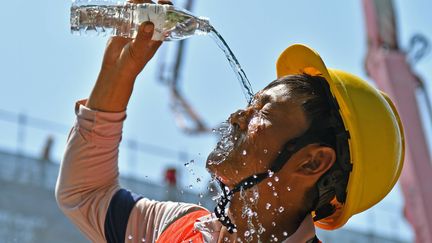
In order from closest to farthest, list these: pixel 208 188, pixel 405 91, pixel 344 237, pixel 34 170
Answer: pixel 208 188, pixel 405 91, pixel 34 170, pixel 344 237

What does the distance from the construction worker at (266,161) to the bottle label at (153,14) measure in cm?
6

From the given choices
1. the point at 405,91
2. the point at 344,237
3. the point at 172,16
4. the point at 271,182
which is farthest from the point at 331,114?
the point at 344,237

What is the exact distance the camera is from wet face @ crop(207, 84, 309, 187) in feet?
9.79

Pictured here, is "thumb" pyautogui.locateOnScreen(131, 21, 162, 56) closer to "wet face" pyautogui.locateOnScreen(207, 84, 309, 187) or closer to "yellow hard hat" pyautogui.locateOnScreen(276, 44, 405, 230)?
"wet face" pyautogui.locateOnScreen(207, 84, 309, 187)

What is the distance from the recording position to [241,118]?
3064 mm

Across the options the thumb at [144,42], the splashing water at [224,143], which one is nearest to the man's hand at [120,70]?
the thumb at [144,42]

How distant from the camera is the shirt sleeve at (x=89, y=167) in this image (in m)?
3.25

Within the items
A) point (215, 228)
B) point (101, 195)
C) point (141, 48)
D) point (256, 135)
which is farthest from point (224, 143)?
point (101, 195)

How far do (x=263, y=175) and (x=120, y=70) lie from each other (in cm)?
62

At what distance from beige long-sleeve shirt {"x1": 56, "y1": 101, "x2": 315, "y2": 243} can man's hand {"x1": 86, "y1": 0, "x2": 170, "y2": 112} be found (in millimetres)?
41

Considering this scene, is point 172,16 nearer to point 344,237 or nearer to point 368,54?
point 368,54

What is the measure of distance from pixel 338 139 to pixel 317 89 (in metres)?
0.18

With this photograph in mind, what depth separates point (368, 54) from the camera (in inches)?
514

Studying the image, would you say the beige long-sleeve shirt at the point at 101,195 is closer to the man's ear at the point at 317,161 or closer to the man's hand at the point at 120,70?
the man's hand at the point at 120,70
